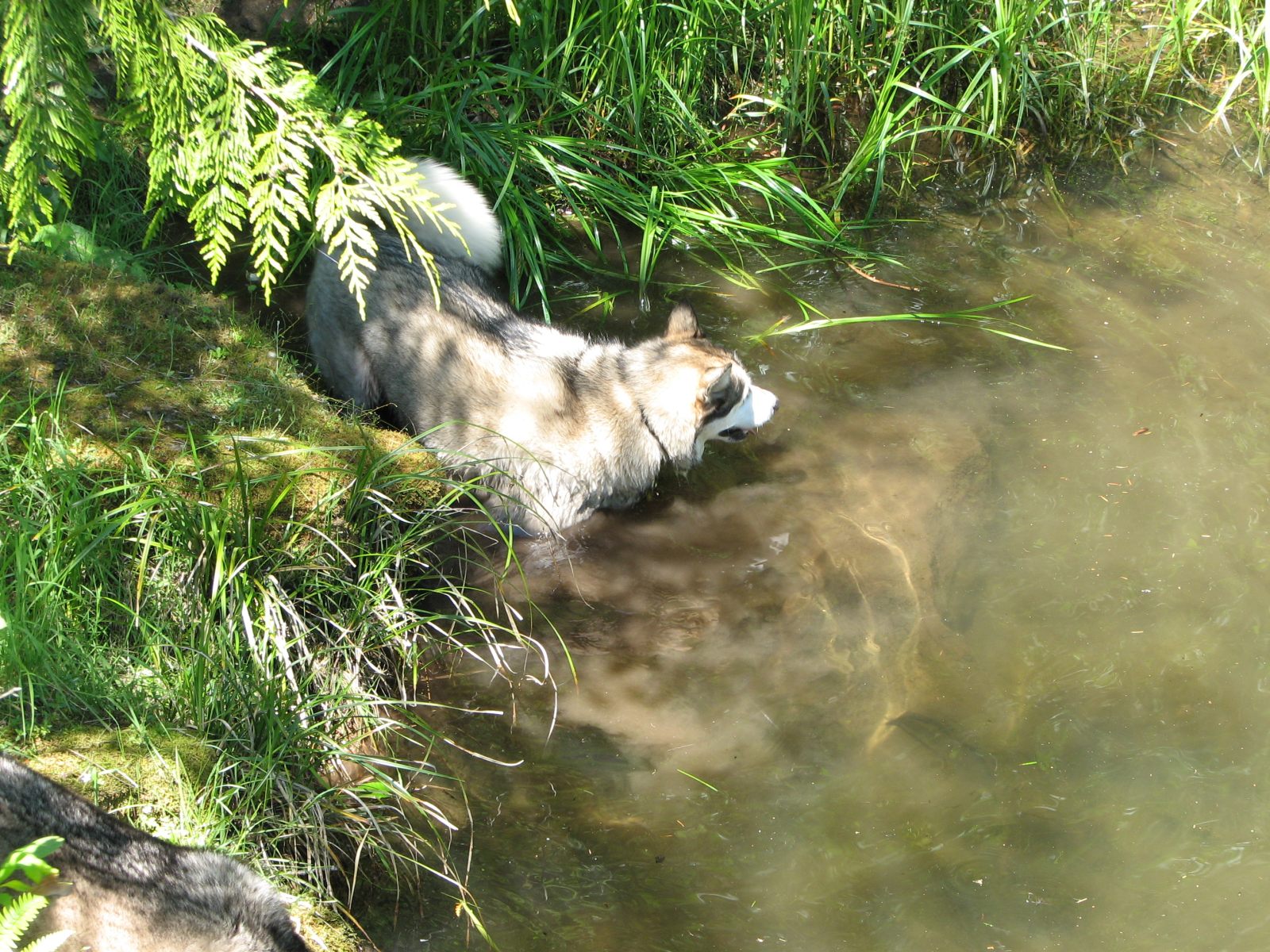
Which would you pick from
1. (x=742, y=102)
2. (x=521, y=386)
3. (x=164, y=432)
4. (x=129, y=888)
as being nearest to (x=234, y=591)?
(x=164, y=432)

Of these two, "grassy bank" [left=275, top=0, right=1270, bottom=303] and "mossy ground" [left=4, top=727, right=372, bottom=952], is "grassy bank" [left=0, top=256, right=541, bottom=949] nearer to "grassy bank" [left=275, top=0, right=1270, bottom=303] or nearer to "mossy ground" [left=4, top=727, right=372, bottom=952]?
"mossy ground" [left=4, top=727, right=372, bottom=952]

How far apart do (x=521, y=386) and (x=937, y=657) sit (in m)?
1.97

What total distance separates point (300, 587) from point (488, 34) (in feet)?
12.0

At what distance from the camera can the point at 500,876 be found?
10.3 ft

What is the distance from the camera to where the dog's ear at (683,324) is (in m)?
4.95

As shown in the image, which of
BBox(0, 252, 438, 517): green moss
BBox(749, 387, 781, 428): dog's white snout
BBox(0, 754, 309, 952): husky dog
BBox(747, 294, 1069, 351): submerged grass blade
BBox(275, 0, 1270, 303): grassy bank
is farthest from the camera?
BBox(275, 0, 1270, 303): grassy bank

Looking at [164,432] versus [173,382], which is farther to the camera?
[173,382]

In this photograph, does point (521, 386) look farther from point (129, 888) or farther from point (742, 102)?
point (129, 888)

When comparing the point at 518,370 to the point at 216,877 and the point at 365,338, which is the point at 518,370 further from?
the point at 216,877

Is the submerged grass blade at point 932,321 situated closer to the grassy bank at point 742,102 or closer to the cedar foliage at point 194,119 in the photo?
the grassy bank at point 742,102

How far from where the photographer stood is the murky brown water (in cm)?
314

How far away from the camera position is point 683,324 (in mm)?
4969

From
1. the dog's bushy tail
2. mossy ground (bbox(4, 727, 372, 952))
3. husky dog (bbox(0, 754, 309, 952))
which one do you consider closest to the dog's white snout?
the dog's bushy tail

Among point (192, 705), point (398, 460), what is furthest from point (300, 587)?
point (398, 460)
